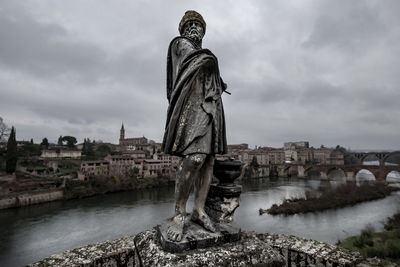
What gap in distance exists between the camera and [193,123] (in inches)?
81.3

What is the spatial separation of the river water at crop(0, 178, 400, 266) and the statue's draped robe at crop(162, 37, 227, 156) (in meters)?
17.7

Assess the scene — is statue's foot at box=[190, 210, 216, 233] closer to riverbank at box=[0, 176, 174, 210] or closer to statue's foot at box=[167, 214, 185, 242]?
statue's foot at box=[167, 214, 185, 242]

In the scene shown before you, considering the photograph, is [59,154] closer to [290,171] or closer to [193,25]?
[290,171]

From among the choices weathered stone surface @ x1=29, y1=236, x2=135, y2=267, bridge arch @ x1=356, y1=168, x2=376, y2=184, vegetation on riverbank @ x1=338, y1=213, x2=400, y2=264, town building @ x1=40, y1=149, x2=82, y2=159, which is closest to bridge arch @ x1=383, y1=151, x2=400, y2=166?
bridge arch @ x1=356, y1=168, x2=376, y2=184

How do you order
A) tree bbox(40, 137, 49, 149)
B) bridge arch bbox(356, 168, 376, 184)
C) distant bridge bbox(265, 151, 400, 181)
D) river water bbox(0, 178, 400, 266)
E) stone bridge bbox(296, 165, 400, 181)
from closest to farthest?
river water bbox(0, 178, 400, 266) < stone bridge bbox(296, 165, 400, 181) < distant bridge bbox(265, 151, 400, 181) < bridge arch bbox(356, 168, 376, 184) < tree bbox(40, 137, 49, 149)

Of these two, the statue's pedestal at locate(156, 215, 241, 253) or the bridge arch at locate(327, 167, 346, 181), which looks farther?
the bridge arch at locate(327, 167, 346, 181)

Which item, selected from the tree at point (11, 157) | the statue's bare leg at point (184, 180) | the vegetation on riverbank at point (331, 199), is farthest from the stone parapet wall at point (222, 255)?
the tree at point (11, 157)

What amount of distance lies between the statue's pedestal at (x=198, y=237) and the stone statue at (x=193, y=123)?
7 centimetres

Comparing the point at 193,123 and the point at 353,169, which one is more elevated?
the point at 193,123

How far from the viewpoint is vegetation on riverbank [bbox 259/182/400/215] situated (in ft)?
79.0

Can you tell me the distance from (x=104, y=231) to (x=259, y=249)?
2056 centimetres

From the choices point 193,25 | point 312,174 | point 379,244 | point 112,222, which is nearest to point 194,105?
point 193,25

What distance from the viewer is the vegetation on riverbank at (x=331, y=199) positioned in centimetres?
2407

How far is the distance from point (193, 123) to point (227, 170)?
708 mm
